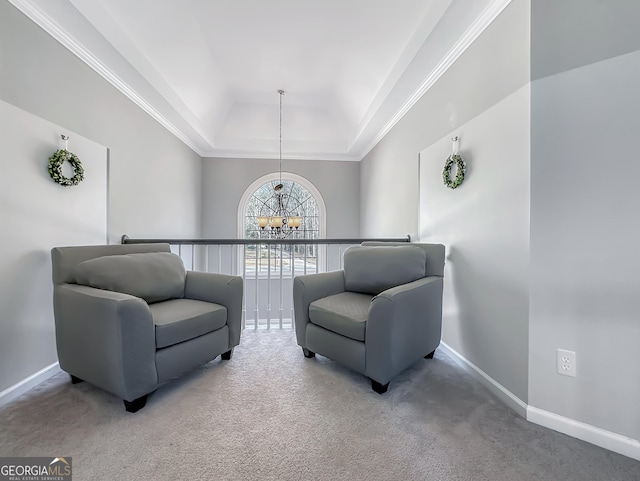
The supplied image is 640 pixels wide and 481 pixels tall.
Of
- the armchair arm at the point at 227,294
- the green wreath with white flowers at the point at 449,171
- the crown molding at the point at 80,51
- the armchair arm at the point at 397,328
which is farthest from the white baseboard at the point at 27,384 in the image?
the green wreath with white flowers at the point at 449,171

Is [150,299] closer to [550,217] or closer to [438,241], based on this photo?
[438,241]

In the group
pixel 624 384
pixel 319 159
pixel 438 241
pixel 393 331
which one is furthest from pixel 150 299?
pixel 319 159

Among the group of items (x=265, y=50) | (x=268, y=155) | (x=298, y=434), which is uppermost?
(x=265, y=50)

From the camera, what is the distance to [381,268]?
7.27 ft

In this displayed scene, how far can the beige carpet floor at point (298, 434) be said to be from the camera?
1172 millimetres

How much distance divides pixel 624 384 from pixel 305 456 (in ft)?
4.87

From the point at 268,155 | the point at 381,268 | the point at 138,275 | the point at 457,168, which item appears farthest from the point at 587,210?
the point at 268,155

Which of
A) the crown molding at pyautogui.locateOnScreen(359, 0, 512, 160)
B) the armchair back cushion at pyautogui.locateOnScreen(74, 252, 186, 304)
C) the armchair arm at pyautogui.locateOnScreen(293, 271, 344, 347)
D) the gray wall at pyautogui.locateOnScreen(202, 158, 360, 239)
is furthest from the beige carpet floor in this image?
the gray wall at pyautogui.locateOnScreen(202, 158, 360, 239)

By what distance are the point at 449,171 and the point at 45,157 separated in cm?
291

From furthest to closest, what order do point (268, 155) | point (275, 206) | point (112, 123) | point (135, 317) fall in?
point (275, 206) → point (268, 155) → point (112, 123) → point (135, 317)

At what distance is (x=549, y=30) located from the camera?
4.69 ft

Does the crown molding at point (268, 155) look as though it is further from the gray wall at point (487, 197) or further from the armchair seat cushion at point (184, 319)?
the armchair seat cushion at point (184, 319)

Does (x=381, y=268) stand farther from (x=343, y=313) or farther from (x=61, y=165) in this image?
(x=61, y=165)

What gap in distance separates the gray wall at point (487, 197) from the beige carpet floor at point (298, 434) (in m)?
0.34
